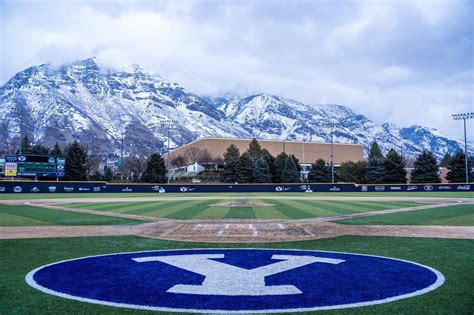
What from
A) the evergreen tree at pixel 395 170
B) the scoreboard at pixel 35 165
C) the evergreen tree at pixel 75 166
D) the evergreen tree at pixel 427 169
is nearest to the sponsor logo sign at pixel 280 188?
the evergreen tree at pixel 395 170

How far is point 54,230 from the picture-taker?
45.2 ft

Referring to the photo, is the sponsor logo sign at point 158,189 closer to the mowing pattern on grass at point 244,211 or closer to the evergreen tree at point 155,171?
the evergreen tree at point 155,171

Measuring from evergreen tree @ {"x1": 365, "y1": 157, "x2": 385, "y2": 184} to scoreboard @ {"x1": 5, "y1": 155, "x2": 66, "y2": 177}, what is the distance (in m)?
55.7

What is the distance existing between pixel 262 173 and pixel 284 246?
223 feet

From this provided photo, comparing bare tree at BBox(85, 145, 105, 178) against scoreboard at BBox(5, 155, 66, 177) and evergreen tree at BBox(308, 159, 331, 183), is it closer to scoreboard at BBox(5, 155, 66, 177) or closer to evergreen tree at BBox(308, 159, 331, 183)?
scoreboard at BBox(5, 155, 66, 177)

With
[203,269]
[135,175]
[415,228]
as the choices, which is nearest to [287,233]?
[415,228]

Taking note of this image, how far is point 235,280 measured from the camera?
6738 millimetres

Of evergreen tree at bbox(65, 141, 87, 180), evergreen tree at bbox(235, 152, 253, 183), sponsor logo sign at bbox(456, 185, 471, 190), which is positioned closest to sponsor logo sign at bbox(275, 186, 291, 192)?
evergreen tree at bbox(235, 152, 253, 183)

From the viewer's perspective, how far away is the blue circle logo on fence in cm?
549

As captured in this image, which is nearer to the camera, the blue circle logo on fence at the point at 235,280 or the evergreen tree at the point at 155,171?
the blue circle logo on fence at the point at 235,280

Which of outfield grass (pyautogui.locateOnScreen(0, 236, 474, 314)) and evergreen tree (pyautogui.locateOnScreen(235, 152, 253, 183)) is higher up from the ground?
evergreen tree (pyautogui.locateOnScreen(235, 152, 253, 183))

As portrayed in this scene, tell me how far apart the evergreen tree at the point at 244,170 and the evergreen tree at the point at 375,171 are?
2357cm

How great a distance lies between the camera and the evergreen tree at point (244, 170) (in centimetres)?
7944

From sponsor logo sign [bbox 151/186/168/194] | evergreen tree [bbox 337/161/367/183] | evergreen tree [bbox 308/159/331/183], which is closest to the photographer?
sponsor logo sign [bbox 151/186/168/194]
